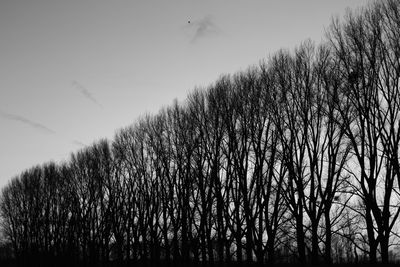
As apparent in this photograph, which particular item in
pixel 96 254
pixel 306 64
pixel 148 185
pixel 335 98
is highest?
pixel 306 64

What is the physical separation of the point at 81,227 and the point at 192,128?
27329 mm

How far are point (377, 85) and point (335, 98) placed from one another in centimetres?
266

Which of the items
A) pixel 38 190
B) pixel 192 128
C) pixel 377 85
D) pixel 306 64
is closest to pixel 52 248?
pixel 38 190

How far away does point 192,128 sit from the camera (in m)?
28.5

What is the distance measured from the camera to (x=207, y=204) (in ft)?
Result: 95.2

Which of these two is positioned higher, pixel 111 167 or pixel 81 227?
pixel 111 167

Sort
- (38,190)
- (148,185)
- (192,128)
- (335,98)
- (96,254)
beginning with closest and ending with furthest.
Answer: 1. (335,98)
2. (192,128)
3. (148,185)
4. (96,254)
5. (38,190)

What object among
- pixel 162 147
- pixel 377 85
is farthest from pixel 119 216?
pixel 377 85

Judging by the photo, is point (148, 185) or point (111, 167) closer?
point (148, 185)

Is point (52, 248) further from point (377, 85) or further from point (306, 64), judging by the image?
point (377, 85)

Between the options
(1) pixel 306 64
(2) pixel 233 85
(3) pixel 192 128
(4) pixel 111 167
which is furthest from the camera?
(4) pixel 111 167

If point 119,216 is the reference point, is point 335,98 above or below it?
above

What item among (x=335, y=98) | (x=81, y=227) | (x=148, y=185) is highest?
(x=335, y=98)

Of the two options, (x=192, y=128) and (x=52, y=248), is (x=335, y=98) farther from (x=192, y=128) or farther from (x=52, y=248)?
(x=52, y=248)
